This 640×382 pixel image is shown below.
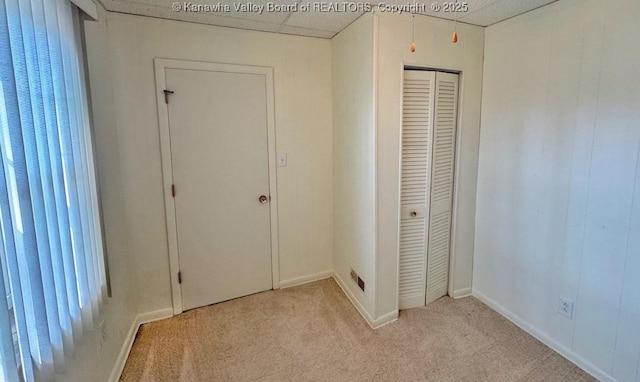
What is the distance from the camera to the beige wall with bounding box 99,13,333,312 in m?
2.24

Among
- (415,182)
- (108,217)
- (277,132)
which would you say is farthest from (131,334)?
(415,182)

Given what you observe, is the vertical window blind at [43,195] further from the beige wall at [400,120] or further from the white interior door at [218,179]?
the beige wall at [400,120]

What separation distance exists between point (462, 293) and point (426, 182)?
1.09 m

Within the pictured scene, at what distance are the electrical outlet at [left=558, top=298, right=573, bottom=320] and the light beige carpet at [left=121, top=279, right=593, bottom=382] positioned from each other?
10.9 inches

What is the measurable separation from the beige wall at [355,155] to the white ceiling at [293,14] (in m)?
0.18

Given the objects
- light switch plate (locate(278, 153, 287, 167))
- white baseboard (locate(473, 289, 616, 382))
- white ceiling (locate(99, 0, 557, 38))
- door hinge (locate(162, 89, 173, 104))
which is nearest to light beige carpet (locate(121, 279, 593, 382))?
white baseboard (locate(473, 289, 616, 382))

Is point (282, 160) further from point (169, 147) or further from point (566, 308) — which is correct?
point (566, 308)

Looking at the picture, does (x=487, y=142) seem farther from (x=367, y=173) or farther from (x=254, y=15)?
(x=254, y=15)

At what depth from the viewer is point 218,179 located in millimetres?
2566

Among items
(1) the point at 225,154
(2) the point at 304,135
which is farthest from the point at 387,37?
(1) the point at 225,154

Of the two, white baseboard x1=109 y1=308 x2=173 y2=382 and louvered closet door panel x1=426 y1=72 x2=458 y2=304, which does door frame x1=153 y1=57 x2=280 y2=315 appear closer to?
white baseboard x1=109 y1=308 x2=173 y2=382

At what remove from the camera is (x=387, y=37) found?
212cm

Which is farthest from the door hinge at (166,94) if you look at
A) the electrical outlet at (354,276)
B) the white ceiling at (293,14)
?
the electrical outlet at (354,276)

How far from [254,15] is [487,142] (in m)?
2.04
